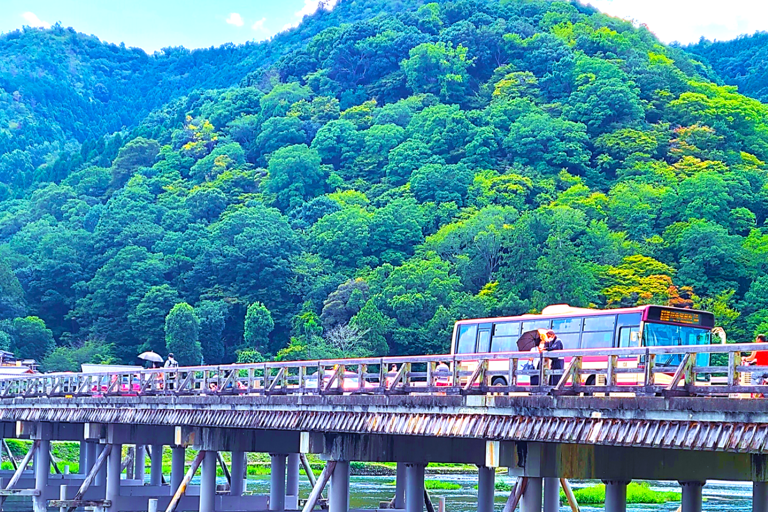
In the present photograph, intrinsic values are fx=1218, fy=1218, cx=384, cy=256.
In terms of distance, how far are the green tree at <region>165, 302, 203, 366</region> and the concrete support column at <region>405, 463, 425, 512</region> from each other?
3382 inches

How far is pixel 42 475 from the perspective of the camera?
46.6 meters

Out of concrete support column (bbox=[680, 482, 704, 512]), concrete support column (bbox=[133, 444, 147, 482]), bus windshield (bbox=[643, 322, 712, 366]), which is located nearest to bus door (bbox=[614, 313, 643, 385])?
bus windshield (bbox=[643, 322, 712, 366])

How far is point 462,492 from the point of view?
67000 millimetres

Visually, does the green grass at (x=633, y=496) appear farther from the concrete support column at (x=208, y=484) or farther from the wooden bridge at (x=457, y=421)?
the concrete support column at (x=208, y=484)

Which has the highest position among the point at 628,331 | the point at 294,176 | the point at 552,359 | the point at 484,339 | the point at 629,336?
the point at 294,176

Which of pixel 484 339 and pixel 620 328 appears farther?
pixel 484 339

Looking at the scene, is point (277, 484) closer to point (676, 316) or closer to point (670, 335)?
point (670, 335)

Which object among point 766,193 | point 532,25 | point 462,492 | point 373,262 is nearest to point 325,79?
point 532,25

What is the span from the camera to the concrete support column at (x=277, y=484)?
3459 cm

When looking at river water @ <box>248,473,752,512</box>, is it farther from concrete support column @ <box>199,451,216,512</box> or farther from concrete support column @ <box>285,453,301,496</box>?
concrete support column @ <box>199,451,216,512</box>

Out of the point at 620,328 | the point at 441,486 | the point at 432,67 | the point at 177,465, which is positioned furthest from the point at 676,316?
the point at 432,67

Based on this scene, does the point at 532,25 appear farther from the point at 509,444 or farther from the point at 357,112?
the point at 509,444

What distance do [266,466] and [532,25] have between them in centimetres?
12305

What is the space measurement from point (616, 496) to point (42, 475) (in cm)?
2857
